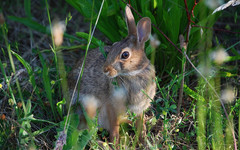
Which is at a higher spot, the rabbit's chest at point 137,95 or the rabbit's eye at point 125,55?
the rabbit's eye at point 125,55

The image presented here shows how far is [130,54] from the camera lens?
2855 mm

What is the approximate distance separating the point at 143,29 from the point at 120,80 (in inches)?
21.5

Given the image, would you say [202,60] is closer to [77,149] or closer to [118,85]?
[118,85]

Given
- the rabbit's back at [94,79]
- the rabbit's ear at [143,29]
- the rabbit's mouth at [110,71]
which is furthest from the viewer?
the rabbit's back at [94,79]

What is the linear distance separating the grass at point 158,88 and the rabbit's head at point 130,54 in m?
0.19

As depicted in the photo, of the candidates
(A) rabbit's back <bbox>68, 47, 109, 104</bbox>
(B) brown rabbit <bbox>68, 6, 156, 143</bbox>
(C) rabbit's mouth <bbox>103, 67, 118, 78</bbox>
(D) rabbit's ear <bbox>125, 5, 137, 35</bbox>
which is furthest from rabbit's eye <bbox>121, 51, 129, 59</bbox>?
(A) rabbit's back <bbox>68, 47, 109, 104</bbox>

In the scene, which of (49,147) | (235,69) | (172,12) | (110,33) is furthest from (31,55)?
(235,69)

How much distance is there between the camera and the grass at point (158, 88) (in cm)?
281

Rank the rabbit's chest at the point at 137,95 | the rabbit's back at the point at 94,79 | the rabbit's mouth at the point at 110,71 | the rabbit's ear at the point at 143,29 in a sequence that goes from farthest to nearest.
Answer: the rabbit's back at the point at 94,79 → the rabbit's chest at the point at 137,95 → the rabbit's ear at the point at 143,29 → the rabbit's mouth at the point at 110,71

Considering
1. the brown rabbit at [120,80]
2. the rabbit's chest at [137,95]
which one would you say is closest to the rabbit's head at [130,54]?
the brown rabbit at [120,80]

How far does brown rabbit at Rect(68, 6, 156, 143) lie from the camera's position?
2.84 metres

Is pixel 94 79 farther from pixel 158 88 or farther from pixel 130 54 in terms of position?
pixel 158 88

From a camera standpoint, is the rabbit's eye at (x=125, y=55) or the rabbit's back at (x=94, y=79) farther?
the rabbit's back at (x=94, y=79)

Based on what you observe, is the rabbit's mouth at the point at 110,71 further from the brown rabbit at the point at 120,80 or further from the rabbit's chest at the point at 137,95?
the rabbit's chest at the point at 137,95
